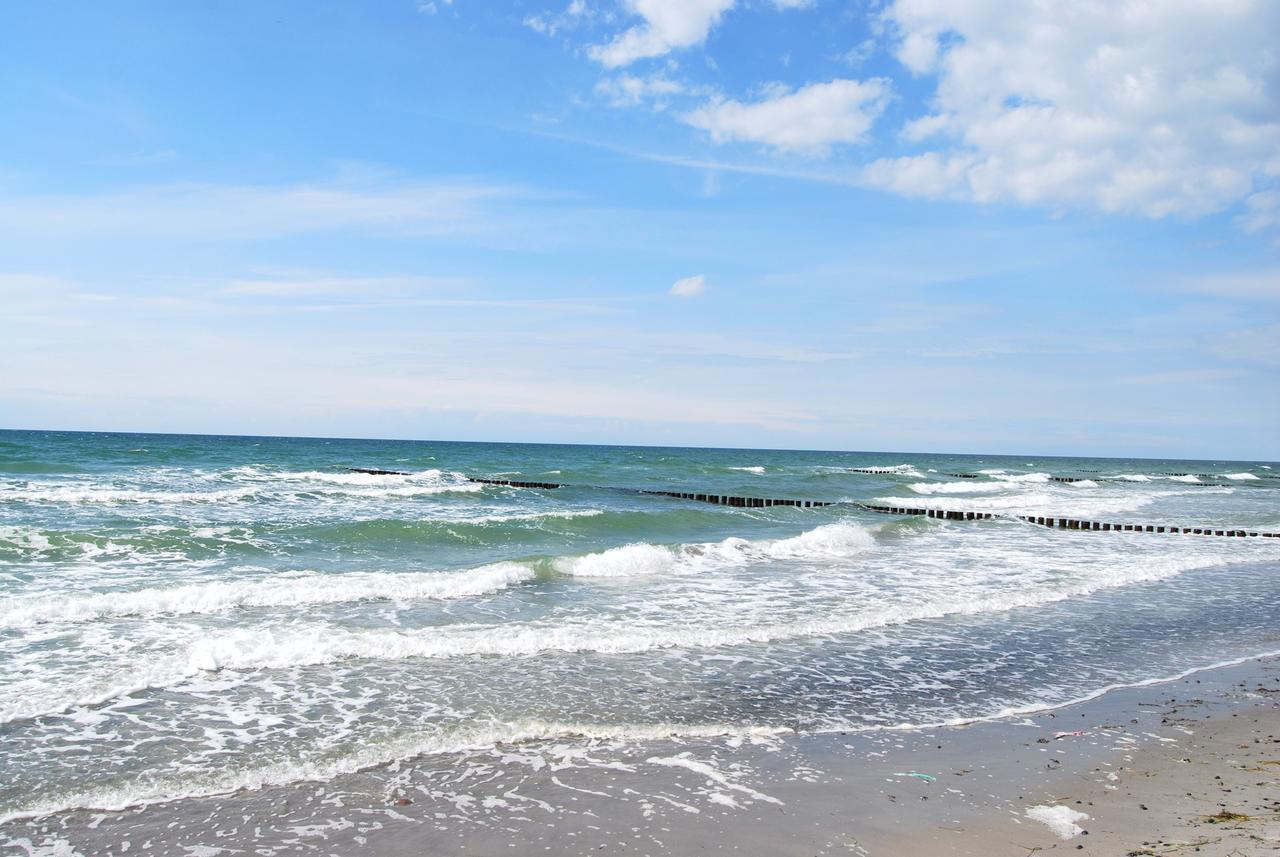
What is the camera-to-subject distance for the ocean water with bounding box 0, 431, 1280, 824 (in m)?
6.84

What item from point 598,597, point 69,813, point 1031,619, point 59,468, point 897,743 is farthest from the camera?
point 59,468

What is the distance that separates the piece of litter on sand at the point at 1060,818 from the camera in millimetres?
5082

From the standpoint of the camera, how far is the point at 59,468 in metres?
37.8

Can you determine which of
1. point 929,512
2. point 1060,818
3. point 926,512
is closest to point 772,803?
point 1060,818

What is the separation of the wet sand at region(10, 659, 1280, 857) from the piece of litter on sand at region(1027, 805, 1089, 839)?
0.8 inches

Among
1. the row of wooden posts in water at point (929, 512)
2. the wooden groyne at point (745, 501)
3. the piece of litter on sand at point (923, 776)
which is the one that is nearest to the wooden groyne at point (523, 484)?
the row of wooden posts in water at point (929, 512)

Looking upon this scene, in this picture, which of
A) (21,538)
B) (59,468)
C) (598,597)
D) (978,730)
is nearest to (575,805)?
(978,730)

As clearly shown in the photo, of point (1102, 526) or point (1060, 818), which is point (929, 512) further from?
point (1060, 818)

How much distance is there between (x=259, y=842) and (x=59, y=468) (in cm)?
4062

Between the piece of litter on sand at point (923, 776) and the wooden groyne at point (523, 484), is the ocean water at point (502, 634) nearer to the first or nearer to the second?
the piece of litter on sand at point (923, 776)

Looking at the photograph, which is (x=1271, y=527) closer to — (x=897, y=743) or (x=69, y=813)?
(x=897, y=743)

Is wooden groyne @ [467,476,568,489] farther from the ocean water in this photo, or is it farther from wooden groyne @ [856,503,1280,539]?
wooden groyne @ [856,503,1280,539]

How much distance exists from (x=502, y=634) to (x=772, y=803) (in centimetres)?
545

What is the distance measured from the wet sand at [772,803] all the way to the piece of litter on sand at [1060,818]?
0.8 inches
